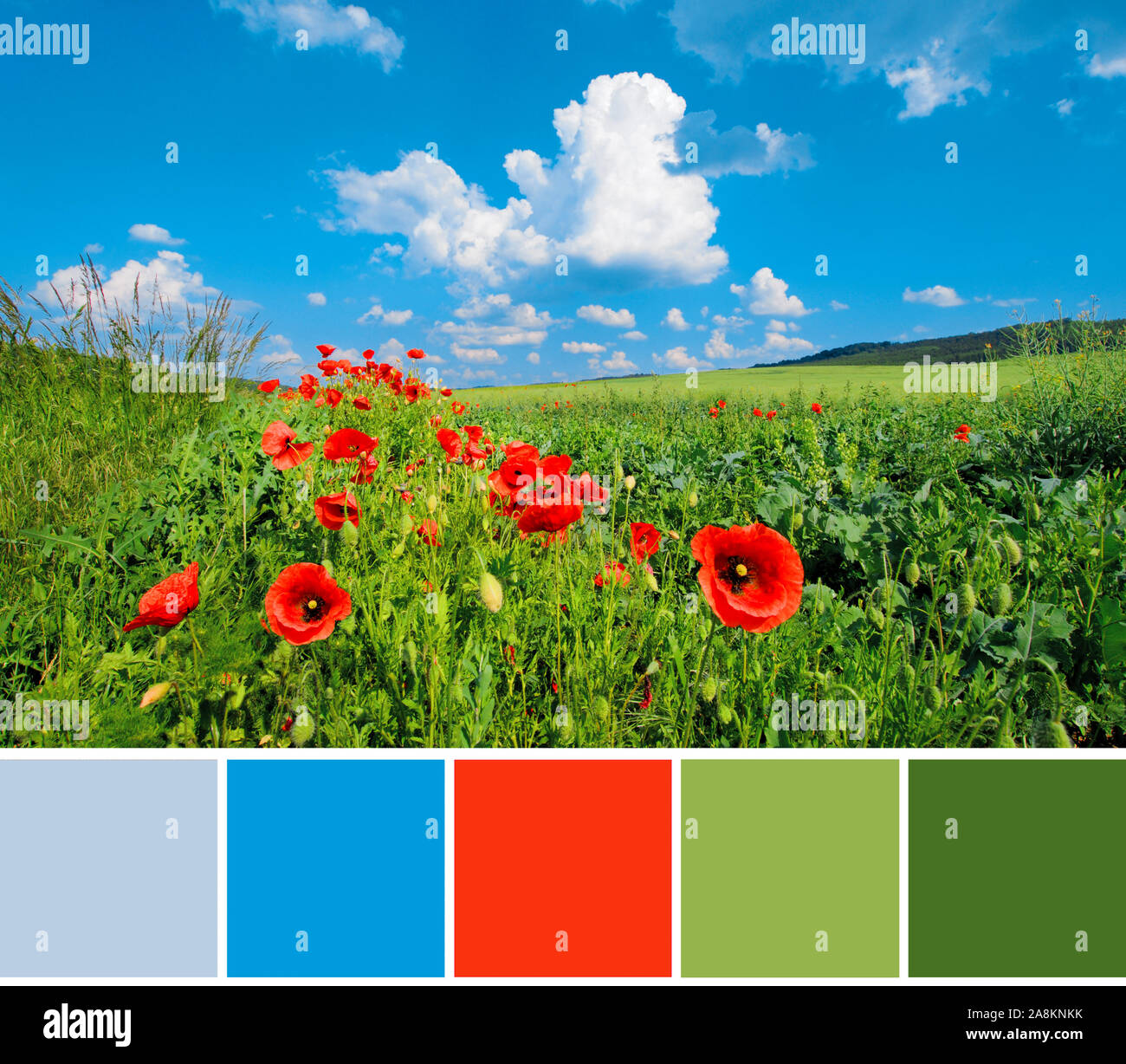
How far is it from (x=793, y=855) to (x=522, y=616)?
862 mm

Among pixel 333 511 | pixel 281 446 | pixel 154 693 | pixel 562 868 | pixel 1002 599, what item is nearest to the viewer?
pixel 562 868

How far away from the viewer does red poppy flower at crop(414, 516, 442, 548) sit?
1.87 m

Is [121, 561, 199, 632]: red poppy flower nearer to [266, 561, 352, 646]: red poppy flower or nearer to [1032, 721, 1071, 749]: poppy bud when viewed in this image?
[266, 561, 352, 646]: red poppy flower

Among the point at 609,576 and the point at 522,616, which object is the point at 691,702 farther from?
the point at 522,616

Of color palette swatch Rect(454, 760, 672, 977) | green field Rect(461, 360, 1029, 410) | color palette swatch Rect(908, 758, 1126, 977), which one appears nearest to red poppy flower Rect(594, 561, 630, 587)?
color palette swatch Rect(454, 760, 672, 977)

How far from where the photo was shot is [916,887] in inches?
42.2

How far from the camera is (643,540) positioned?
6.74 ft

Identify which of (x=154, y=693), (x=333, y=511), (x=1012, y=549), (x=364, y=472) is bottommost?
(x=154, y=693)

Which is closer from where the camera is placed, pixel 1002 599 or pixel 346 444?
pixel 1002 599

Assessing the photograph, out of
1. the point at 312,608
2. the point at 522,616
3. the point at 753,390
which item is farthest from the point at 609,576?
the point at 753,390

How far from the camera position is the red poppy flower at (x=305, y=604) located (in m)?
1.25

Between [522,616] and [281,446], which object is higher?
→ [281,446]

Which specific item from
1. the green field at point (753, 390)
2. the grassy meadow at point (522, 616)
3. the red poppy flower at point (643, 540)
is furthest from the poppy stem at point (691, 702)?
the green field at point (753, 390)

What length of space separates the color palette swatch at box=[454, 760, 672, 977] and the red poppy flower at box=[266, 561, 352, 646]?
0.43 m
